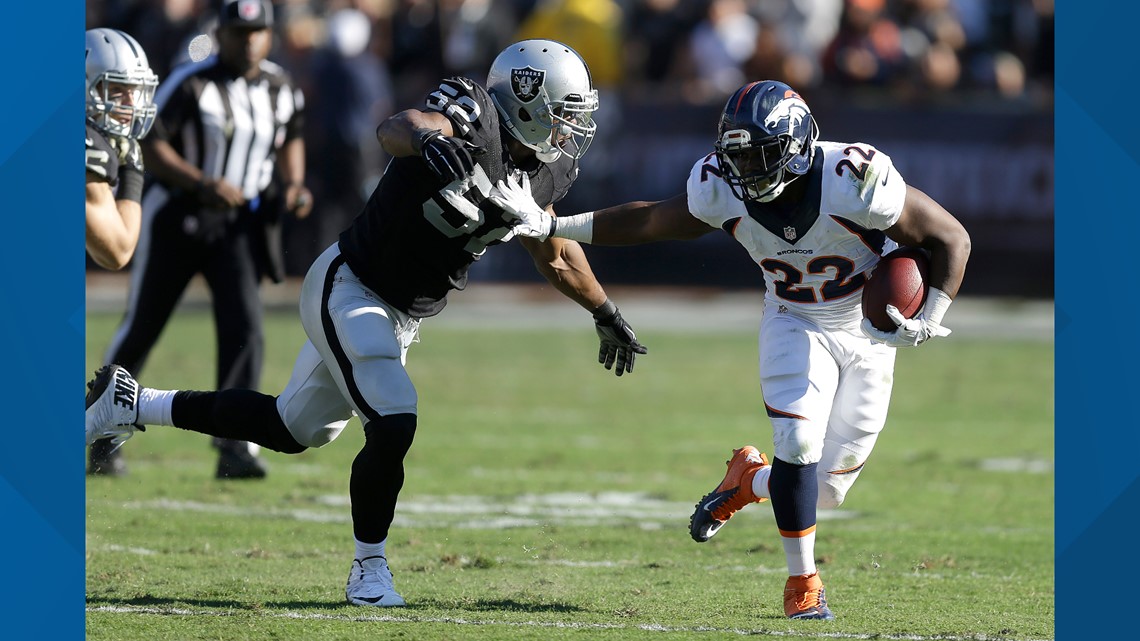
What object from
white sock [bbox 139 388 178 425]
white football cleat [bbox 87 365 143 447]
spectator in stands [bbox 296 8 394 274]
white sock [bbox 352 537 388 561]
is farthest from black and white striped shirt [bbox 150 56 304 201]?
spectator in stands [bbox 296 8 394 274]

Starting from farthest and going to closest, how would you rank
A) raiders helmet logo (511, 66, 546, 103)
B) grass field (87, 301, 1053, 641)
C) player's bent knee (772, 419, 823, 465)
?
1. raiders helmet logo (511, 66, 546, 103)
2. player's bent knee (772, 419, 823, 465)
3. grass field (87, 301, 1053, 641)

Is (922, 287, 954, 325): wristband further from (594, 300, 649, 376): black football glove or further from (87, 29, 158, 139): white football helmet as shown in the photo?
(87, 29, 158, 139): white football helmet

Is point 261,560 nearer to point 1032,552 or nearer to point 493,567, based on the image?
point 493,567

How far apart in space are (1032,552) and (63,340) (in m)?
3.39

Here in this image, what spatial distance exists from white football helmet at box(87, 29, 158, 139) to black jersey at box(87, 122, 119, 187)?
20 centimetres

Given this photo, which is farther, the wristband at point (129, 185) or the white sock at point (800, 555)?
the wristband at point (129, 185)

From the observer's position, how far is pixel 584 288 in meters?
4.89

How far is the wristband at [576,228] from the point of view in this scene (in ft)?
15.0

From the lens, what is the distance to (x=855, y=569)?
4980mm

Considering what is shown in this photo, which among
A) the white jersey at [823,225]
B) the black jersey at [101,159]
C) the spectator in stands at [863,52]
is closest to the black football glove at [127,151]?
the black jersey at [101,159]

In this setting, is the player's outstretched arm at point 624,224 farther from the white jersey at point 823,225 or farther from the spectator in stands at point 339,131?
the spectator in stands at point 339,131

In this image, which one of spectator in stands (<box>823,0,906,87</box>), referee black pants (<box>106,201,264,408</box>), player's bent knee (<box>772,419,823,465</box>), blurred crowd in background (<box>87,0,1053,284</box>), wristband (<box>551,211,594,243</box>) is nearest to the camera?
player's bent knee (<box>772,419,823,465</box>)

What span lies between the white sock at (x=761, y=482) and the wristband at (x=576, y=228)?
862 millimetres

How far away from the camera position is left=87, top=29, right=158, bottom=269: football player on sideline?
4793 millimetres
